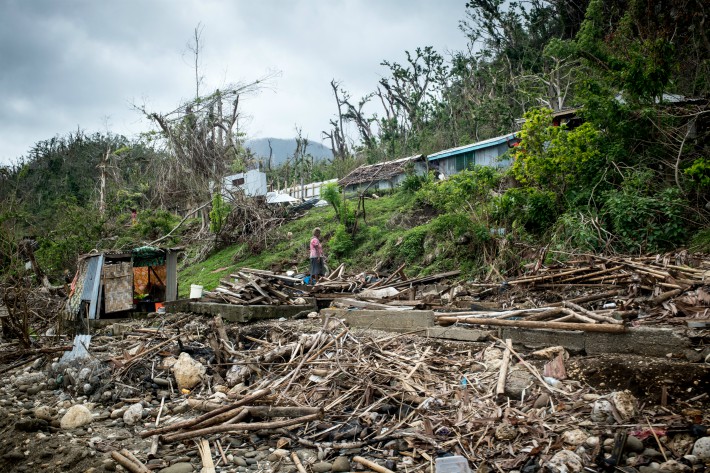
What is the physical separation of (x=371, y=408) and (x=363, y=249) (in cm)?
1303

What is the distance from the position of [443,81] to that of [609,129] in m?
27.8

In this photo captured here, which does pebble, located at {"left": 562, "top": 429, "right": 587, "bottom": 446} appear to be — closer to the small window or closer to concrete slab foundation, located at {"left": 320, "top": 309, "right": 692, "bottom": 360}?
concrete slab foundation, located at {"left": 320, "top": 309, "right": 692, "bottom": 360}

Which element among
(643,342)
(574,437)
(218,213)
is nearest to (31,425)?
(574,437)

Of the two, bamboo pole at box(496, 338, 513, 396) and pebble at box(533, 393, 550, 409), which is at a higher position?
bamboo pole at box(496, 338, 513, 396)

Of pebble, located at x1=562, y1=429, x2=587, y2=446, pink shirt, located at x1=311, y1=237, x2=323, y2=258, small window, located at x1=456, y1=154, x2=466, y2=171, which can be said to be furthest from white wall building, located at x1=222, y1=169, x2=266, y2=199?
pebble, located at x1=562, y1=429, x2=587, y2=446

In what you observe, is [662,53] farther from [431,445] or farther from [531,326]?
[431,445]

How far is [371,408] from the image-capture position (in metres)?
5.30

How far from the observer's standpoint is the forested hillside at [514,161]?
1184 centimetres

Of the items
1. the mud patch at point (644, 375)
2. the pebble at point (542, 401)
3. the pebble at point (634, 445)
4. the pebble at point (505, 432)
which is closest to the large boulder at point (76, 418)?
the pebble at point (505, 432)

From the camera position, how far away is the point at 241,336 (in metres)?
8.25

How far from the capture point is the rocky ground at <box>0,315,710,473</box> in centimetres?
419

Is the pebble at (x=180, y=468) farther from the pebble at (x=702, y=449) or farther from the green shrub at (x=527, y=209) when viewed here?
the green shrub at (x=527, y=209)

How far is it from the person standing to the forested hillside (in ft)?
10.6

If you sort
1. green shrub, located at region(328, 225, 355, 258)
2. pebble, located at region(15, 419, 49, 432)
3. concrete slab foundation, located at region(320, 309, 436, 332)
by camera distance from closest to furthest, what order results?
pebble, located at region(15, 419, 49, 432) < concrete slab foundation, located at region(320, 309, 436, 332) < green shrub, located at region(328, 225, 355, 258)
